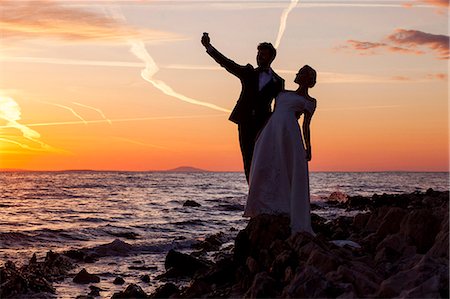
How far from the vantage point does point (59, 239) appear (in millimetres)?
21344

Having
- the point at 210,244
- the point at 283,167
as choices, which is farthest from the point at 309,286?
the point at 210,244

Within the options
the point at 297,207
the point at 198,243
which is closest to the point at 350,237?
the point at 297,207

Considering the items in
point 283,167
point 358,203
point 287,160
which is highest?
point 287,160

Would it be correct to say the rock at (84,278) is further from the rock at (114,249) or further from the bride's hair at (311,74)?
the bride's hair at (311,74)

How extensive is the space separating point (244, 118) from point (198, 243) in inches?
362

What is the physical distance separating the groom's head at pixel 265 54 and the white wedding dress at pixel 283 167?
0.62 m

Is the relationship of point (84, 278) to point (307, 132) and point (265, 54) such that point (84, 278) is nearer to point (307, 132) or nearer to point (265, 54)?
point (307, 132)

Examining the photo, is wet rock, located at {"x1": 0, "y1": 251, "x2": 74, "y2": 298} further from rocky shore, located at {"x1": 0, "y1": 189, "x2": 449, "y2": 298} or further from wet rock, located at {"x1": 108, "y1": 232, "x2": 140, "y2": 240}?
wet rock, located at {"x1": 108, "y1": 232, "x2": 140, "y2": 240}

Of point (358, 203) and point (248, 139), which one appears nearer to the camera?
point (248, 139)

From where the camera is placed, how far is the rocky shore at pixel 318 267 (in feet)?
22.7

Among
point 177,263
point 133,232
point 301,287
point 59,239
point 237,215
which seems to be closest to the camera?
point 301,287

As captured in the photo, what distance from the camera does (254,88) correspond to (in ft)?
31.7

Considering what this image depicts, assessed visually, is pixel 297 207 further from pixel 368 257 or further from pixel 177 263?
pixel 177 263

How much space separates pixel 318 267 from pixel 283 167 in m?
2.02
